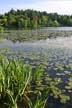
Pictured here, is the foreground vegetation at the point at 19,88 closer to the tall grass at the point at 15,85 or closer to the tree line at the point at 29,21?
the tall grass at the point at 15,85

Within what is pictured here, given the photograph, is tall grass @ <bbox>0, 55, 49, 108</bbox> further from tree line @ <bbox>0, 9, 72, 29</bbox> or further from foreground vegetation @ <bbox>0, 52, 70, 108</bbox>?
tree line @ <bbox>0, 9, 72, 29</bbox>

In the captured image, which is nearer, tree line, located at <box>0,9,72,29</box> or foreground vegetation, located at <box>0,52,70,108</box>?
foreground vegetation, located at <box>0,52,70,108</box>

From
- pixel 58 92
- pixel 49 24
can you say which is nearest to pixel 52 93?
pixel 58 92

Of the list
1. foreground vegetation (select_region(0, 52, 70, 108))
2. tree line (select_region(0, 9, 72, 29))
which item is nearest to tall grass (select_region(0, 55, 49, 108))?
foreground vegetation (select_region(0, 52, 70, 108))

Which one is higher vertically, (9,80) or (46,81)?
(9,80)

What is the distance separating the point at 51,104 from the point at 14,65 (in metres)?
2.04

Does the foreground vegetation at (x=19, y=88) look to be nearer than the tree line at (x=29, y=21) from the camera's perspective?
Yes

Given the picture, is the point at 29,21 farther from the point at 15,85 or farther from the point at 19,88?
the point at 19,88

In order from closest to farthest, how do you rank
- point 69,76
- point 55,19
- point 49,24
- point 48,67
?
1. point 69,76
2. point 48,67
3. point 49,24
4. point 55,19

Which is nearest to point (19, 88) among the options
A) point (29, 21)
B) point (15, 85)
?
point (15, 85)

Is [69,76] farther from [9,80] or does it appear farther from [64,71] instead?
[9,80]

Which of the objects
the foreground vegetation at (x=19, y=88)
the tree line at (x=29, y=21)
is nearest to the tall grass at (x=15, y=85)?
the foreground vegetation at (x=19, y=88)

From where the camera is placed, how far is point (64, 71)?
1106 centimetres

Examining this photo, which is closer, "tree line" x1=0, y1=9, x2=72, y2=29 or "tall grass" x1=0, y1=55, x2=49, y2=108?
"tall grass" x1=0, y1=55, x2=49, y2=108
